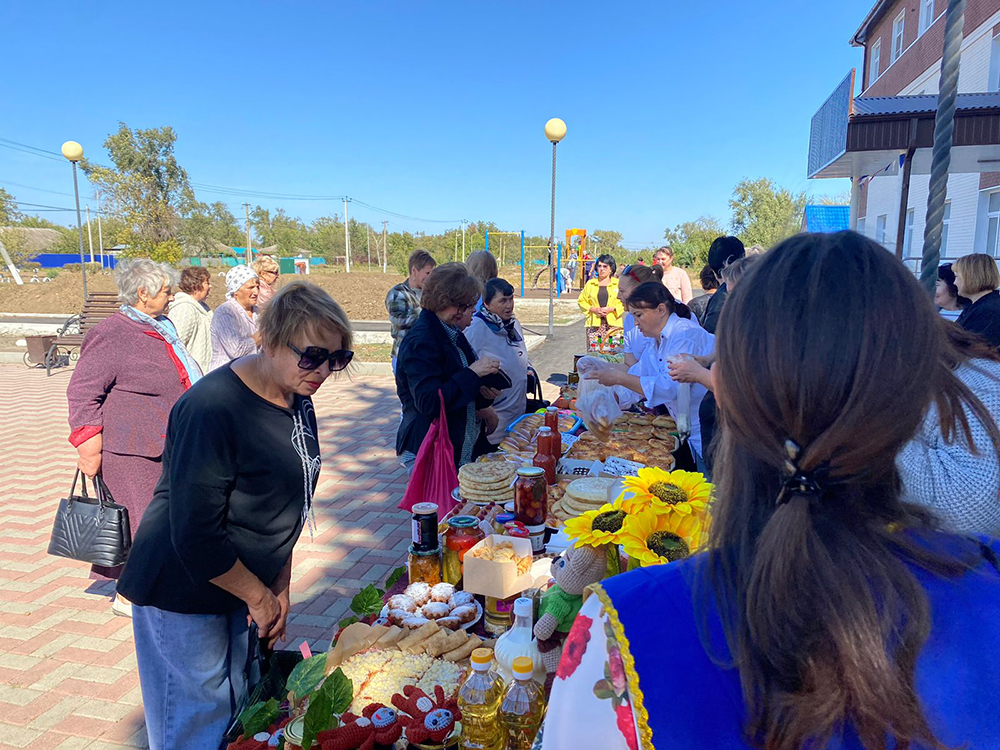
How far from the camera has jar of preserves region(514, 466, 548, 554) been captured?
2.44 m

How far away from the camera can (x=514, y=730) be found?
1.43m

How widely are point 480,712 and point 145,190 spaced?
37197 millimetres

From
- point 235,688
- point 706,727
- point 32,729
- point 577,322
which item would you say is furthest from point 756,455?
point 577,322

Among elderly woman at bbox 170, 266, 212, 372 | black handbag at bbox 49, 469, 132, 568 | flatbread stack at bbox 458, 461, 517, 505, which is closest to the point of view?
flatbread stack at bbox 458, 461, 517, 505

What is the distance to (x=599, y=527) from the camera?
5.64ft

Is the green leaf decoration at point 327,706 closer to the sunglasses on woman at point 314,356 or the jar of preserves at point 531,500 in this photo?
the sunglasses on woman at point 314,356

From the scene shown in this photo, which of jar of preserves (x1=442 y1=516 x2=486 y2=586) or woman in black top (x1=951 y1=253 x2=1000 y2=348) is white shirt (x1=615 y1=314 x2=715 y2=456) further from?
jar of preserves (x1=442 y1=516 x2=486 y2=586)

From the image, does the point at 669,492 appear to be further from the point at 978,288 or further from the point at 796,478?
the point at 978,288

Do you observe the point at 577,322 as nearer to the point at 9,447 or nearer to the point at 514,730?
the point at 9,447

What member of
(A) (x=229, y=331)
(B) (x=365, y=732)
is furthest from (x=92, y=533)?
(B) (x=365, y=732)

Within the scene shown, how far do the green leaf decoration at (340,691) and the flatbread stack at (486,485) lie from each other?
1302 millimetres

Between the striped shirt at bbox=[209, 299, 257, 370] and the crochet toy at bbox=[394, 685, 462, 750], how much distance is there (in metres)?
4.12

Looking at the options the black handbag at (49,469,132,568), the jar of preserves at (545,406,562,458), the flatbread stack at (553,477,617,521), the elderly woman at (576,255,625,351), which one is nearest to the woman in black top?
the jar of preserves at (545,406,562,458)

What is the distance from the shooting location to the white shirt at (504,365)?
4395 mm
